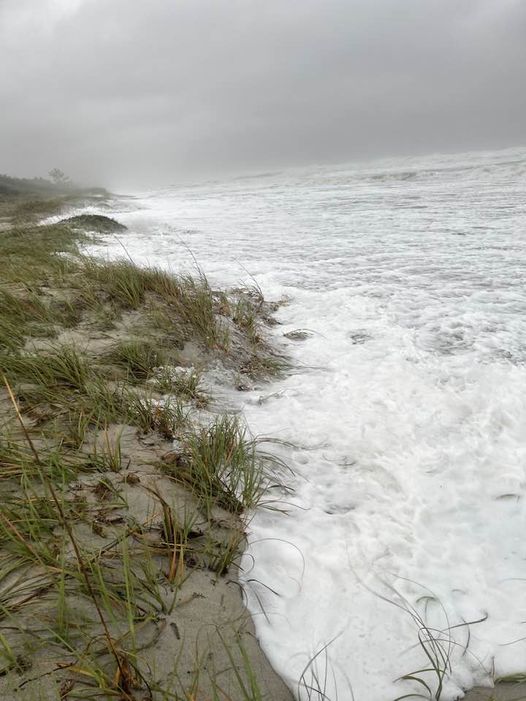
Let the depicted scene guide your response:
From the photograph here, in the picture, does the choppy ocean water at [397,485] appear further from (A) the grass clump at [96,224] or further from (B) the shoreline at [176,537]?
(A) the grass clump at [96,224]

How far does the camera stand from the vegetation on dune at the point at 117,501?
3.75ft

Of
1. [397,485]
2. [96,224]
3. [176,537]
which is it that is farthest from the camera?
[96,224]

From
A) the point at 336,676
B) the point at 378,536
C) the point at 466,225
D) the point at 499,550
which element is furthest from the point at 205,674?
the point at 466,225

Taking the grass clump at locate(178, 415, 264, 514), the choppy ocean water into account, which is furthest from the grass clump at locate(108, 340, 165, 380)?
the grass clump at locate(178, 415, 264, 514)

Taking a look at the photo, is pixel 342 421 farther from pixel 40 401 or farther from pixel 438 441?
pixel 40 401

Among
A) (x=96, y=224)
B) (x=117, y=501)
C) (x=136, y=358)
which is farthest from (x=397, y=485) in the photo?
(x=96, y=224)

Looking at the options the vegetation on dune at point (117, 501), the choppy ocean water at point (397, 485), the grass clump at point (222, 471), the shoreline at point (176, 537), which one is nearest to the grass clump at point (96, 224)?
the choppy ocean water at point (397, 485)

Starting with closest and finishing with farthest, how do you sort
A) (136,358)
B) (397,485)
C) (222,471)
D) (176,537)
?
1. (176,537)
2. (222,471)
3. (397,485)
4. (136,358)

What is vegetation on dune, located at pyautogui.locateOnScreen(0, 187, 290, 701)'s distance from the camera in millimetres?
1143

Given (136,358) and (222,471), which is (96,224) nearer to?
(136,358)

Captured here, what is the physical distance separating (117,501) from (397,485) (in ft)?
4.36

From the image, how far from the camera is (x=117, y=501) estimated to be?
1.69 metres

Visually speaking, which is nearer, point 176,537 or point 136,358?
point 176,537

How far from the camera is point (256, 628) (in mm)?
1409
